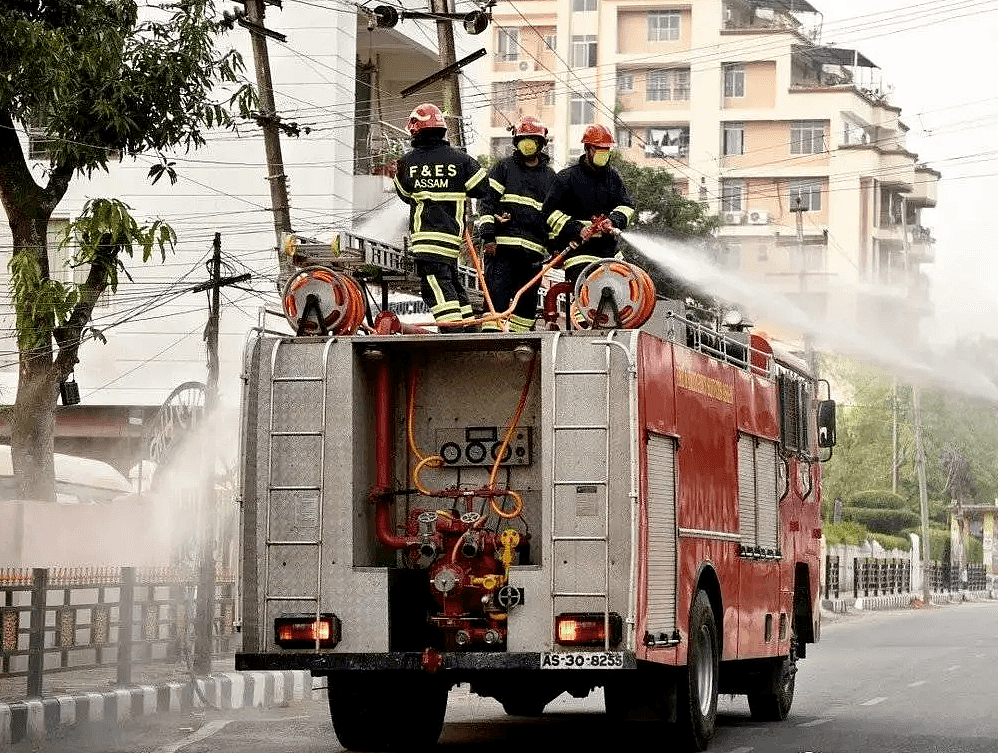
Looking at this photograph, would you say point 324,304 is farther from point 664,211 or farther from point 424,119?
point 664,211

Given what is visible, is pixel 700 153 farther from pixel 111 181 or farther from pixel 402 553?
pixel 402 553

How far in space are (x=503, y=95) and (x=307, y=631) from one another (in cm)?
7770

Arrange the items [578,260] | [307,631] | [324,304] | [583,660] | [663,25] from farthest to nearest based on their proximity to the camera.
A: [663,25], [578,260], [324,304], [307,631], [583,660]

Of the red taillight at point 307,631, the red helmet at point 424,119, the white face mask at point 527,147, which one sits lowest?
the red taillight at point 307,631

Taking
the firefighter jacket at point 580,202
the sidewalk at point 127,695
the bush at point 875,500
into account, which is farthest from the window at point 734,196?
the firefighter jacket at point 580,202

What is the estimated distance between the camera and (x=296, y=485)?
1111 centimetres

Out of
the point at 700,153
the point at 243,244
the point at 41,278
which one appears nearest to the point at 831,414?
the point at 41,278

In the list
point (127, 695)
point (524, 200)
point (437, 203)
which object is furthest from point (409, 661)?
point (127, 695)

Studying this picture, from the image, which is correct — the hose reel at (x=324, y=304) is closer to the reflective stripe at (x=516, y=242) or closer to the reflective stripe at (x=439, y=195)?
the reflective stripe at (x=439, y=195)

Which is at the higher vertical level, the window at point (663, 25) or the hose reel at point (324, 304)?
the window at point (663, 25)

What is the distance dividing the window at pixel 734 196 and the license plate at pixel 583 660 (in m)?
72.3

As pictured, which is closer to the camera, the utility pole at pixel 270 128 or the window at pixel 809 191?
the utility pole at pixel 270 128

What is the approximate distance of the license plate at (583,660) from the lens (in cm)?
1030

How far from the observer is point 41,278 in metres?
19.5
